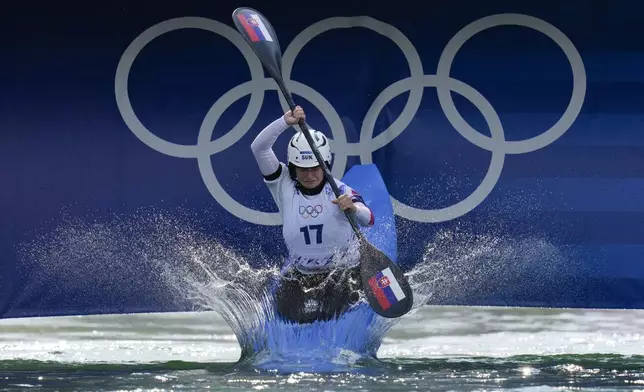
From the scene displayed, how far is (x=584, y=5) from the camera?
9.43 m

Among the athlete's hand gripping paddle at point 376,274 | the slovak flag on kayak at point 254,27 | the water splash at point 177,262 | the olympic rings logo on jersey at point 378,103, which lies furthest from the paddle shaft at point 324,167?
the olympic rings logo on jersey at point 378,103

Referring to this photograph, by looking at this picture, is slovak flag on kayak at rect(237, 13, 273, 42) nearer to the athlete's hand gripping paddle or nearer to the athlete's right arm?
the athlete's hand gripping paddle

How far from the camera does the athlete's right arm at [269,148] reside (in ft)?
27.5

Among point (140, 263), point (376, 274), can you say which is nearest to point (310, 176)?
point (376, 274)

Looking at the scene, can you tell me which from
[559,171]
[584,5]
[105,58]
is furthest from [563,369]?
[105,58]

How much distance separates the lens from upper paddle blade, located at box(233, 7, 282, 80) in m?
8.48

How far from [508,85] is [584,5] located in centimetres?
67

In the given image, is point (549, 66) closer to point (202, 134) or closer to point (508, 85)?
point (508, 85)

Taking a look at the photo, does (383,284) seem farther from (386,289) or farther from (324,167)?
(324,167)

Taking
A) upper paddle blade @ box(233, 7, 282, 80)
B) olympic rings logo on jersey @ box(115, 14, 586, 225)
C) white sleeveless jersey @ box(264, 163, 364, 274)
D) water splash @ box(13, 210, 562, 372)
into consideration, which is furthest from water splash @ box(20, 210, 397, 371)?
upper paddle blade @ box(233, 7, 282, 80)

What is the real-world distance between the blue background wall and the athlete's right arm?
985mm

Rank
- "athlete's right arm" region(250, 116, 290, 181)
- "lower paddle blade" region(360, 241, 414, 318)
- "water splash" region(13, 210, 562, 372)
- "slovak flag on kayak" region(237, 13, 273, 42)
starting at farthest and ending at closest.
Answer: "water splash" region(13, 210, 562, 372), "slovak flag on kayak" region(237, 13, 273, 42), "athlete's right arm" region(250, 116, 290, 181), "lower paddle blade" region(360, 241, 414, 318)

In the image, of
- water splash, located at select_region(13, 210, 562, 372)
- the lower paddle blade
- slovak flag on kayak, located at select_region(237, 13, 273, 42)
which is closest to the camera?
the lower paddle blade

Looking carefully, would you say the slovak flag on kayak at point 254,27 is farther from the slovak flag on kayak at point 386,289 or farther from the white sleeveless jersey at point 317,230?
the slovak flag on kayak at point 386,289
